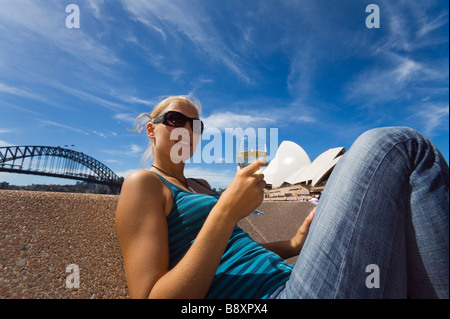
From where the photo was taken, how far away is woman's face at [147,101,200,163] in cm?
193

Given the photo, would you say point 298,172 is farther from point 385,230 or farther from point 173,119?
point 385,230

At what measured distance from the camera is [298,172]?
33.6 metres

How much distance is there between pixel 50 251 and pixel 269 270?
1.29m

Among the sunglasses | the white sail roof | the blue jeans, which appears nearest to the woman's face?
the sunglasses

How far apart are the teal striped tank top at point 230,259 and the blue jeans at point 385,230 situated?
0.91 ft

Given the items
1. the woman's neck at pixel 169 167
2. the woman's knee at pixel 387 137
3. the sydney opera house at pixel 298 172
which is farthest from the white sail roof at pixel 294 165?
the woman's knee at pixel 387 137

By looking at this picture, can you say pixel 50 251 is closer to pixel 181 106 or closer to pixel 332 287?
pixel 181 106

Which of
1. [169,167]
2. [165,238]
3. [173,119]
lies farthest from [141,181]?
[173,119]

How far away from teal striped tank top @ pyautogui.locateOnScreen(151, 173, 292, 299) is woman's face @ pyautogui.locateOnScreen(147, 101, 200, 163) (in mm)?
535

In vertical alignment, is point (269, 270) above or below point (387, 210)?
below

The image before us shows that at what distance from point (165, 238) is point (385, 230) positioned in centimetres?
96
